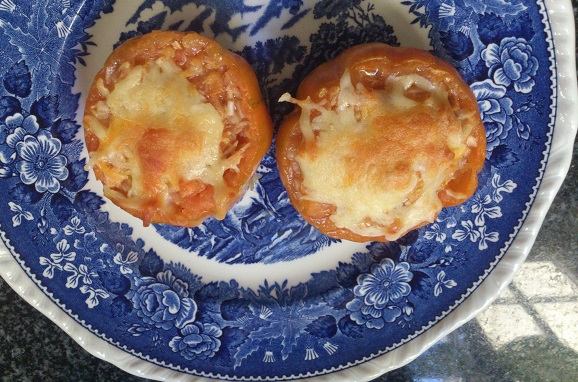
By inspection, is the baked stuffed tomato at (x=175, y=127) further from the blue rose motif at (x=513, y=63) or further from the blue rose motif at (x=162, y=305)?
the blue rose motif at (x=513, y=63)

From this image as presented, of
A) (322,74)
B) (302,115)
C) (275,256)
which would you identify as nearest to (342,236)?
(275,256)

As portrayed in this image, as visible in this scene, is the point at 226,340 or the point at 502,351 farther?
the point at 502,351

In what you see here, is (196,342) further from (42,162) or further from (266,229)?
(42,162)

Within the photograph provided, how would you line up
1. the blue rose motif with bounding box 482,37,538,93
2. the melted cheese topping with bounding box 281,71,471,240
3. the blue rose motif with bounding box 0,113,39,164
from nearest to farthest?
the melted cheese topping with bounding box 281,71,471,240 → the blue rose motif with bounding box 482,37,538,93 → the blue rose motif with bounding box 0,113,39,164

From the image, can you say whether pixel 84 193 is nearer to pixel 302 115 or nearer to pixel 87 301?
pixel 87 301

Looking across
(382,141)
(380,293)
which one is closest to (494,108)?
(382,141)

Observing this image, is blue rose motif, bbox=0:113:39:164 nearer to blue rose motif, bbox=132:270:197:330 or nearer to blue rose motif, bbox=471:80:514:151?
blue rose motif, bbox=132:270:197:330

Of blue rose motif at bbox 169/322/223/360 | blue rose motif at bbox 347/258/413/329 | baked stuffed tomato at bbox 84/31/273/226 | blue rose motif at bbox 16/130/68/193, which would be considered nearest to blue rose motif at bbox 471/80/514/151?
blue rose motif at bbox 347/258/413/329
